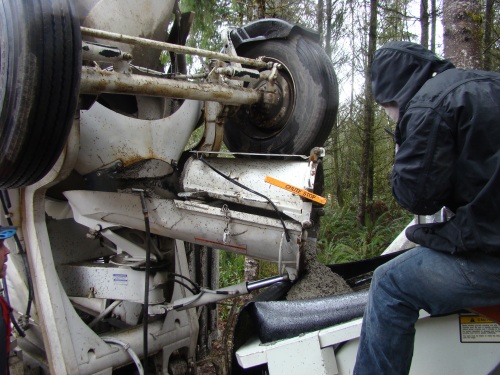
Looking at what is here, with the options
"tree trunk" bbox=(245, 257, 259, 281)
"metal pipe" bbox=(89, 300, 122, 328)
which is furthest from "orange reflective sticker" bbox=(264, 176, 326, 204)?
"tree trunk" bbox=(245, 257, 259, 281)

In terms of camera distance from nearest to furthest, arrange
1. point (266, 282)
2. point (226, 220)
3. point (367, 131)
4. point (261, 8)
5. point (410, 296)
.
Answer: point (410, 296)
point (226, 220)
point (266, 282)
point (261, 8)
point (367, 131)

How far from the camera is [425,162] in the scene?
179 centimetres

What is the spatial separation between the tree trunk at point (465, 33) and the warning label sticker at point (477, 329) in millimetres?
3559

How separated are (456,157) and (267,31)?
178cm

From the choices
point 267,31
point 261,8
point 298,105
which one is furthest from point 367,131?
point 298,105

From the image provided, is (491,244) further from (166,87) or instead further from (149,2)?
(149,2)

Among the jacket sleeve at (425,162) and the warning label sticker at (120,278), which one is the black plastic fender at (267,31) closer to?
the jacket sleeve at (425,162)

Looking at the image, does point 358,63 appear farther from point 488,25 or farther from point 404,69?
point 404,69

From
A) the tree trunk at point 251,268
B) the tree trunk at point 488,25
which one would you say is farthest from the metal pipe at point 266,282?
the tree trunk at point 488,25

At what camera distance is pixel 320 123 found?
298 cm

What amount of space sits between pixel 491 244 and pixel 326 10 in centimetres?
883

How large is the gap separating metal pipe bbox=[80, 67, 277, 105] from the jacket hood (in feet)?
3.37

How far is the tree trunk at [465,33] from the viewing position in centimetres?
500

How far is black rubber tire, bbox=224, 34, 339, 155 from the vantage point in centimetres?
298
